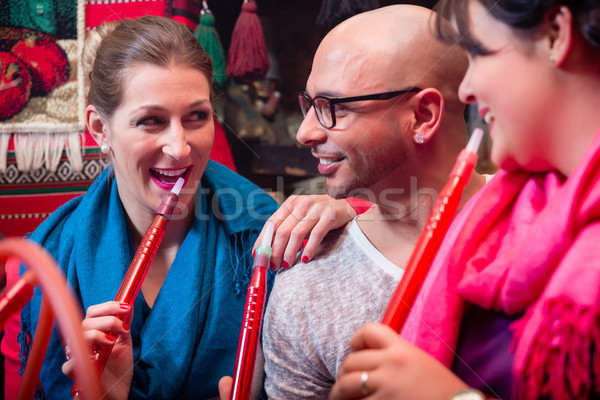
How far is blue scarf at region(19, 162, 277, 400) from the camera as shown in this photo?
1.06m

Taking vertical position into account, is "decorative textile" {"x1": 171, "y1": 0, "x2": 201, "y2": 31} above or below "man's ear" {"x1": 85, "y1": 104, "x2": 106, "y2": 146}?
above

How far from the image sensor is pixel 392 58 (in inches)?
35.8

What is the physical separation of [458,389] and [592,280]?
0.53 ft

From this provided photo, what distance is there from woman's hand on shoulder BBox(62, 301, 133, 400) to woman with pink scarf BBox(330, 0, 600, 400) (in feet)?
1.32

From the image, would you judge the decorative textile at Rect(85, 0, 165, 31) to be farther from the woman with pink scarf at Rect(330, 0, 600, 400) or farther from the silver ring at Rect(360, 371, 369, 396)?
the silver ring at Rect(360, 371, 369, 396)

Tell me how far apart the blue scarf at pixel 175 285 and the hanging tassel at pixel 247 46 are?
39 cm

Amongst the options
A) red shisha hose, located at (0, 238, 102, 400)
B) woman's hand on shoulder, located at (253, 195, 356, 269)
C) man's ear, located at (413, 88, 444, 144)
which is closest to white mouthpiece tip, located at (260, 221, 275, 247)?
woman's hand on shoulder, located at (253, 195, 356, 269)

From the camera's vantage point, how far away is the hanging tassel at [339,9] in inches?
49.4

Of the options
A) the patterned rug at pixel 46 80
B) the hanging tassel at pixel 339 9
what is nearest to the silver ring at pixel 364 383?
the hanging tassel at pixel 339 9

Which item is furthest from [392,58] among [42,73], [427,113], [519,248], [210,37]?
[42,73]

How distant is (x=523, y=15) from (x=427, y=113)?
0.38 m

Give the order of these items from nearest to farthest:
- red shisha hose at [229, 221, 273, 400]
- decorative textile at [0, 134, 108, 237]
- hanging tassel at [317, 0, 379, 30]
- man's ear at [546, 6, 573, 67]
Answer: man's ear at [546, 6, 573, 67] → red shisha hose at [229, 221, 273, 400] → hanging tassel at [317, 0, 379, 30] → decorative textile at [0, 134, 108, 237]

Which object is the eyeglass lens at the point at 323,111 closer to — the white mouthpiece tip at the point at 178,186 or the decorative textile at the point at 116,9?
the white mouthpiece tip at the point at 178,186

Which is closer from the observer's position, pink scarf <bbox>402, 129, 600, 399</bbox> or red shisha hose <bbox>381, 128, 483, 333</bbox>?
pink scarf <bbox>402, 129, 600, 399</bbox>
